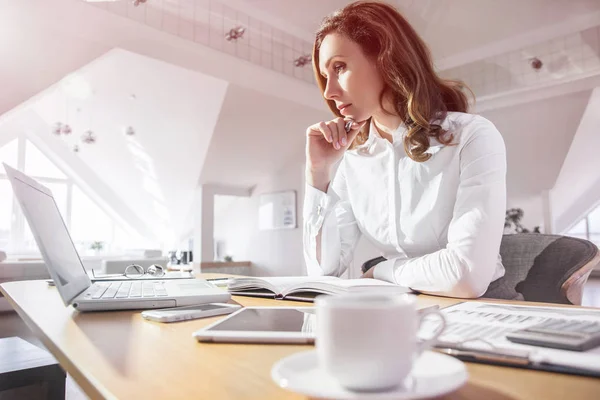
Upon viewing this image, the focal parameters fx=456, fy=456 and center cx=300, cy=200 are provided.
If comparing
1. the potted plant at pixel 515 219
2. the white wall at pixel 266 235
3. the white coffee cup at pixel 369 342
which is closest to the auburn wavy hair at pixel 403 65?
the white coffee cup at pixel 369 342

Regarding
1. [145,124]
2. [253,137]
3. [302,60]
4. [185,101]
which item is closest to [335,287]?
[302,60]

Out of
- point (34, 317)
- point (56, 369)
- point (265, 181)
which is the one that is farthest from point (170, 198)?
point (34, 317)

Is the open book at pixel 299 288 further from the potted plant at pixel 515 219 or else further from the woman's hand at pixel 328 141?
the potted plant at pixel 515 219

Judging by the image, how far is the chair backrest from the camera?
1138 mm

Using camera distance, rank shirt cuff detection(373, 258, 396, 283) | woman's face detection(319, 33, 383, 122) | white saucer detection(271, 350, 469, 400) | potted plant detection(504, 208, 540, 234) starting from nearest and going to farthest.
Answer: white saucer detection(271, 350, 469, 400)
shirt cuff detection(373, 258, 396, 283)
woman's face detection(319, 33, 383, 122)
potted plant detection(504, 208, 540, 234)

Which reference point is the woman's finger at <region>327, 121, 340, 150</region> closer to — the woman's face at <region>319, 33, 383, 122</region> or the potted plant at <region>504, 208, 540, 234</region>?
the woman's face at <region>319, 33, 383, 122</region>

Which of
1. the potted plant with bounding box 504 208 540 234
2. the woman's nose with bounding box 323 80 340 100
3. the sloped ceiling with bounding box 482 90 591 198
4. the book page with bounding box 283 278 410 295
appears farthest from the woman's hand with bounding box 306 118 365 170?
the potted plant with bounding box 504 208 540 234

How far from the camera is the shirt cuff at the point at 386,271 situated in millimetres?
→ 1088

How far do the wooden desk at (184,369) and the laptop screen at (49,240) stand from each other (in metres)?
0.10

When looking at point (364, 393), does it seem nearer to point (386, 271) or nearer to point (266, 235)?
point (386, 271)

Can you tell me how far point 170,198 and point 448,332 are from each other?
7634 mm

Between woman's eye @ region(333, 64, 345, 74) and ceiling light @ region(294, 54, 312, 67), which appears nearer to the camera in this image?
woman's eye @ region(333, 64, 345, 74)

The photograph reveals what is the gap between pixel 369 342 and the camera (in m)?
0.30

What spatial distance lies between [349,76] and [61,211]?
962 cm
